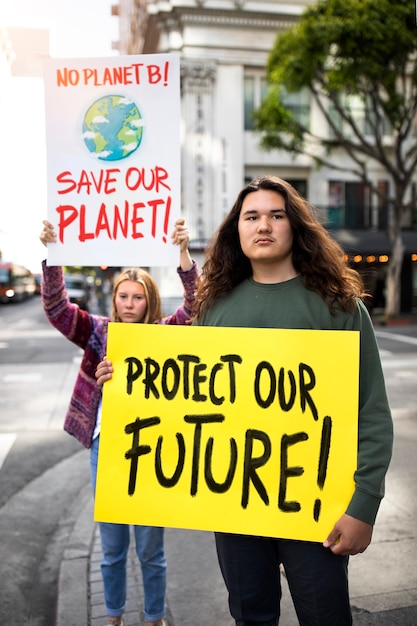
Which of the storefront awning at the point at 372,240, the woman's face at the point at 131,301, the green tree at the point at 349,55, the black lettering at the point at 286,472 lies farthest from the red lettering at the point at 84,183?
the storefront awning at the point at 372,240

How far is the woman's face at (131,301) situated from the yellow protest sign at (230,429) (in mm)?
663

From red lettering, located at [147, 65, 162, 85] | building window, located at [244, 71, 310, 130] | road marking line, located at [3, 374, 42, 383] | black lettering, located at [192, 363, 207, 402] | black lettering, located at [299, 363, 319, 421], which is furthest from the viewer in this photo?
building window, located at [244, 71, 310, 130]

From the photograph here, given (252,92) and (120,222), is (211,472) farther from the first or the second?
(252,92)

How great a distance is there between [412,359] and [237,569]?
34.7 ft

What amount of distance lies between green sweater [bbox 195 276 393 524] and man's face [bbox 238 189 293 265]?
0.38 ft

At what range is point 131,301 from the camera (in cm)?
276

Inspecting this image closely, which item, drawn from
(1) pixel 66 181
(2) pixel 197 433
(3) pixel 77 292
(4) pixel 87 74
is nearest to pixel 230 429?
(2) pixel 197 433

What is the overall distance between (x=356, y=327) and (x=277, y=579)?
0.92 meters

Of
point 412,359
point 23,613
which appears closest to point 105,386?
point 23,613

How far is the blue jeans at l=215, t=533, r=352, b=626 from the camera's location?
185cm

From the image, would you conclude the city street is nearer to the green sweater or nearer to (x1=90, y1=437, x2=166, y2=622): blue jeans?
(x1=90, y1=437, x2=166, y2=622): blue jeans

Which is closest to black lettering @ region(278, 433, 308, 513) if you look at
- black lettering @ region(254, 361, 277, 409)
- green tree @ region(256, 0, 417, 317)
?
black lettering @ region(254, 361, 277, 409)

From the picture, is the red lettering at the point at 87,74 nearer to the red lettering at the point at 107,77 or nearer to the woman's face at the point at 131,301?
the red lettering at the point at 107,77

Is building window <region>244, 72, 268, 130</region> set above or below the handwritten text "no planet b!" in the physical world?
above
